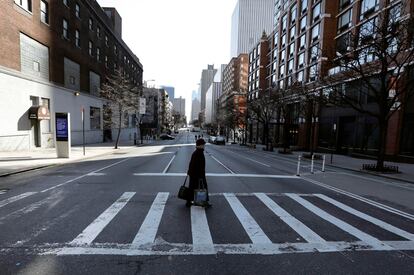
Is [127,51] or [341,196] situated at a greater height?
[127,51]

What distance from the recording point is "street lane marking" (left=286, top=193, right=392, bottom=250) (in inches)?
208

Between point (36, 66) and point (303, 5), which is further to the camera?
point (303, 5)

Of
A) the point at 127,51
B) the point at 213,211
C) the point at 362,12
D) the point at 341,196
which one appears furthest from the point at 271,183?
the point at 127,51

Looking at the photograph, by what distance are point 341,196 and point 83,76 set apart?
3628cm

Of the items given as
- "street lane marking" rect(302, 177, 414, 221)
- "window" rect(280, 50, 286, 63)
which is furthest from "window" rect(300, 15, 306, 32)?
"street lane marking" rect(302, 177, 414, 221)

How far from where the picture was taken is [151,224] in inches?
237

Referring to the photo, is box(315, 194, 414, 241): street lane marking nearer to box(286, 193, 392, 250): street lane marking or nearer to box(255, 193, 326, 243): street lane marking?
box(286, 193, 392, 250): street lane marking

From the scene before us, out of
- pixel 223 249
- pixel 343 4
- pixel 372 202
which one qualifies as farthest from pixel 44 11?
pixel 343 4

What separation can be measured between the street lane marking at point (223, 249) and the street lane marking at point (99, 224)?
32 centimetres

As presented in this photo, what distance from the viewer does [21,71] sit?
2395 cm

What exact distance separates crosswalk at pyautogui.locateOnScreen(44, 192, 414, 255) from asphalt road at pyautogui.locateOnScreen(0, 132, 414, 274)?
0.02m

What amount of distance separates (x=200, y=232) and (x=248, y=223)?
1.24 meters

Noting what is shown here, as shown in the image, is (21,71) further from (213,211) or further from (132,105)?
(213,211)

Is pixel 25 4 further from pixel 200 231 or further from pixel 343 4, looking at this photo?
pixel 343 4
